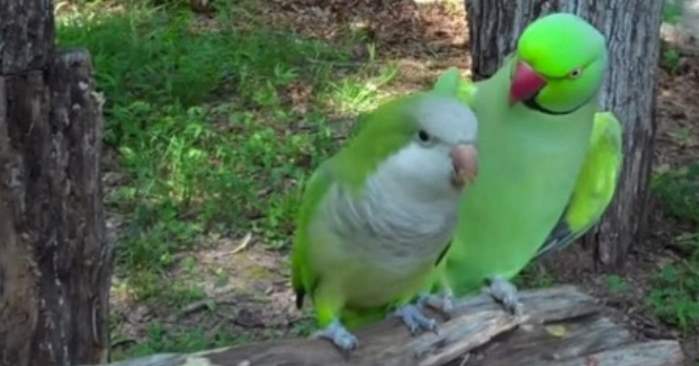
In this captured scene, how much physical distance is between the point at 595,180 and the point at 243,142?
278cm

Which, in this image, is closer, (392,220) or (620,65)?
(392,220)

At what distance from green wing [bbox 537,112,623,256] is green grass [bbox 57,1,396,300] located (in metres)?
1.97

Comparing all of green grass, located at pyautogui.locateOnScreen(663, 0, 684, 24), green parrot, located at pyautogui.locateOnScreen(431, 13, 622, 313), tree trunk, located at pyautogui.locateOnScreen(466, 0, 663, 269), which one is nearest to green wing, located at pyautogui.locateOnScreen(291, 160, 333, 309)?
green parrot, located at pyautogui.locateOnScreen(431, 13, 622, 313)

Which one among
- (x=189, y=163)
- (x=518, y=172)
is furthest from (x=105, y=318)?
(x=189, y=163)

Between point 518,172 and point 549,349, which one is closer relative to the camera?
point 518,172

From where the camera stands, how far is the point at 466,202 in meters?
2.61

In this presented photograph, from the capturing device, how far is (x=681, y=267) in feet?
15.7

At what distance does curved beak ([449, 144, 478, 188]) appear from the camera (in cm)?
226

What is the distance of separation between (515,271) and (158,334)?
5.95 ft

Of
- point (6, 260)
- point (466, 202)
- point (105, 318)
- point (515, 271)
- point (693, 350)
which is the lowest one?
point (693, 350)

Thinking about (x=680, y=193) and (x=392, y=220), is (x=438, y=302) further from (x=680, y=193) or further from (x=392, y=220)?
(x=680, y=193)

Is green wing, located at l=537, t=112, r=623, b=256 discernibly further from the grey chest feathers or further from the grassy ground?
the grassy ground

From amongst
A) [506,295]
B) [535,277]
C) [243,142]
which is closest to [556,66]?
[506,295]

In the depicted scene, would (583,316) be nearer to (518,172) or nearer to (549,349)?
(549,349)
